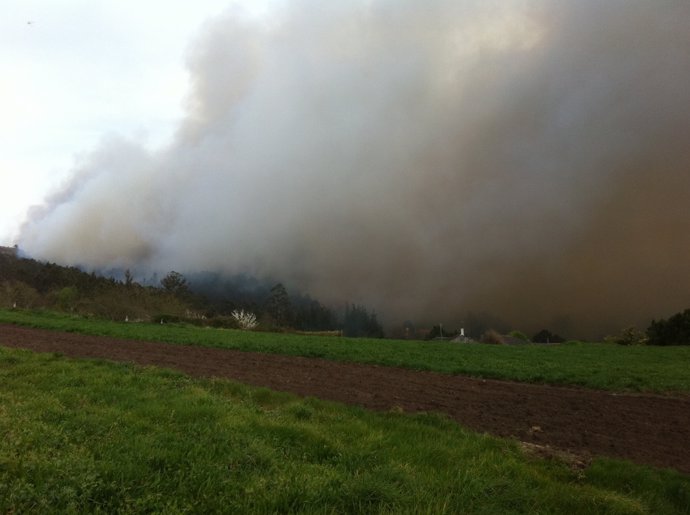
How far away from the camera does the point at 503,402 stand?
13.0m

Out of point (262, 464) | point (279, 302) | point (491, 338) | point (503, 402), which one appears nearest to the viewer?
point (262, 464)

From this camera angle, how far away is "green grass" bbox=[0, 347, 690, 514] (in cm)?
450

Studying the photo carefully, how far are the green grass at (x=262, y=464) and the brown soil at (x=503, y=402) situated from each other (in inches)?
68.3

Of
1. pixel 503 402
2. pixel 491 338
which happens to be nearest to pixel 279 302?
pixel 491 338

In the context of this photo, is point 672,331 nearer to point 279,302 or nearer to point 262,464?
point 262,464

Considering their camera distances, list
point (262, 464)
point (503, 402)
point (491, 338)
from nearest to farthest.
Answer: point (262, 464)
point (503, 402)
point (491, 338)

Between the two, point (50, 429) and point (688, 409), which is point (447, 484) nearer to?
point (50, 429)

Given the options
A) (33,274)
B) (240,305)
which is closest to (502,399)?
(33,274)

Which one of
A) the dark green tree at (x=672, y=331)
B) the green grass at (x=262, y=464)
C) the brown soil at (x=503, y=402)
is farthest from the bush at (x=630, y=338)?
the green grass at (x=262, y=464)

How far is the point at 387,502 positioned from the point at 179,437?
2.84m

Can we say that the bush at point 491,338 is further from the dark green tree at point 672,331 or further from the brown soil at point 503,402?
the brown soil at point 503,402

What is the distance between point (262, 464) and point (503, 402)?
9.25 m

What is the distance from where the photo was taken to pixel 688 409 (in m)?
13.7

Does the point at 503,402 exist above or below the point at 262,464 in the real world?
below
